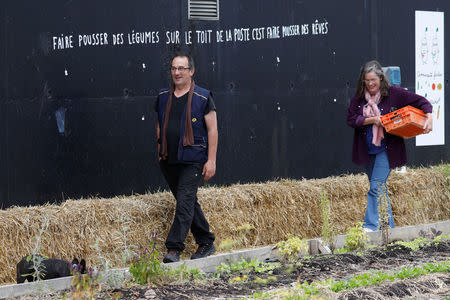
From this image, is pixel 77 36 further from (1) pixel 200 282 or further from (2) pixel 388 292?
(2) pixel 388 292

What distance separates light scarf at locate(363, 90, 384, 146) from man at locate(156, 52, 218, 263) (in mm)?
1803

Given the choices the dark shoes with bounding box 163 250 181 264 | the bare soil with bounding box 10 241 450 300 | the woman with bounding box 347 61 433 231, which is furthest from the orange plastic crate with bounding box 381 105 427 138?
the dark shoes with bounding box 163 250 181 264

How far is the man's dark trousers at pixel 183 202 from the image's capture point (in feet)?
24.2

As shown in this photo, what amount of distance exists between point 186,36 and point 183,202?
190 cm

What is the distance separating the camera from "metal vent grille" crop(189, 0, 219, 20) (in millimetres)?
8461

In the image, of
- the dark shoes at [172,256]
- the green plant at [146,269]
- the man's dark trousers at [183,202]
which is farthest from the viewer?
the man's dark trousers at [183,202]

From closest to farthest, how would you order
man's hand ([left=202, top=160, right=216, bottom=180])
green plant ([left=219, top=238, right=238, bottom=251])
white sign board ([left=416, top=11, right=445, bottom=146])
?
man's hand ([left=202, top=160, right=216, bottom=180]) < green plant ([left=219, top=238, right=238, bottom=251]) < white sign board ([left=416, top=11, right=445, bottom=146])

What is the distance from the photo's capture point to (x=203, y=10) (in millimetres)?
8523

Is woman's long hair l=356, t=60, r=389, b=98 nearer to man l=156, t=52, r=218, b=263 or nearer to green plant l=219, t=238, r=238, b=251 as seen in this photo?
man l=156, t=52, r=218, b=263

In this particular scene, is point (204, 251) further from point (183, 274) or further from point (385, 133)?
point (385, 133)

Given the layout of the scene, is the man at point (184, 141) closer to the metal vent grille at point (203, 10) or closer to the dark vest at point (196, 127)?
the dark vest at point (196, 127)

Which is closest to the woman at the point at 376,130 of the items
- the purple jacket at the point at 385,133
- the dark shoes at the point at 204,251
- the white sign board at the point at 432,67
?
the purple jacket at the point at 385,133

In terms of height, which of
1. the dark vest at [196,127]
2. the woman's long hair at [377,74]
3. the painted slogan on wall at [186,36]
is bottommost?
the dark vest at [196,127]

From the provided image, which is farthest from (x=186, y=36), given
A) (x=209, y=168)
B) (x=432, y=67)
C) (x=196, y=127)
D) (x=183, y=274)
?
(x=432, y=67)
